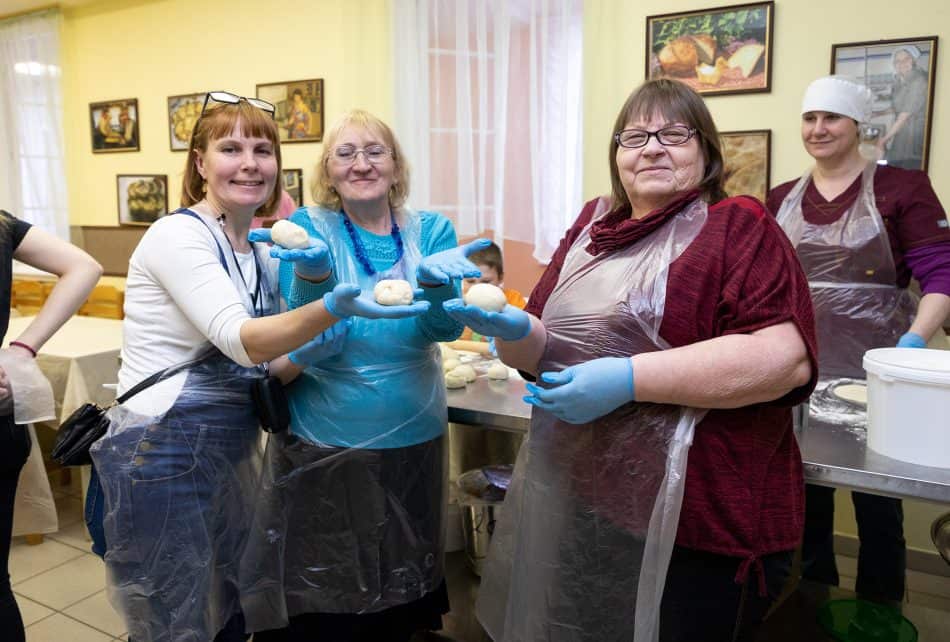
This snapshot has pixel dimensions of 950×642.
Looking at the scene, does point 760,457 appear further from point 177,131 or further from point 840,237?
point 177,131

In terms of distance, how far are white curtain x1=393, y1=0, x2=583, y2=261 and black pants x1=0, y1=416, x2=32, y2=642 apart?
2.33 m

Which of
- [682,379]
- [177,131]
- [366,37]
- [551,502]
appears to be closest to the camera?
[682,379]

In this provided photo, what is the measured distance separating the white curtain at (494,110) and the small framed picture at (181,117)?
5.16 ft

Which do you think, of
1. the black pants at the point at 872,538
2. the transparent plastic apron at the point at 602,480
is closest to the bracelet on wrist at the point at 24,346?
the transparent plastic apron at the point at 602,480

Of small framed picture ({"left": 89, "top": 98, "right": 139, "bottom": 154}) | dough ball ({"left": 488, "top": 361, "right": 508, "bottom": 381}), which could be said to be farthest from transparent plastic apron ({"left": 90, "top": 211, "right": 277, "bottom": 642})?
small framed picture ({"left": 89, "top": 98, "right": 139, "bottom": 154})

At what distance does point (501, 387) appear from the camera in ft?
6.30

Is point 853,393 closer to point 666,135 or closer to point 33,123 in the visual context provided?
point 666,135

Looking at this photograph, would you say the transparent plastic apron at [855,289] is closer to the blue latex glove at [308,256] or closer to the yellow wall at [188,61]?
the blue latex glove at [308,256]

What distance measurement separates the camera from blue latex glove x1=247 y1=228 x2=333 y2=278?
1.22 meters

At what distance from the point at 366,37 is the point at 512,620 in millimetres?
3184

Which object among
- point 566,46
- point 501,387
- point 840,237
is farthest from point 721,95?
point 501,387

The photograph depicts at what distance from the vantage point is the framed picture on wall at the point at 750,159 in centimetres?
276

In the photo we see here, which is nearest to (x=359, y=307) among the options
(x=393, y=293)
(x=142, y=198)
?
(x=393, y=293)

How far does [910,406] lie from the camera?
1.24 m
